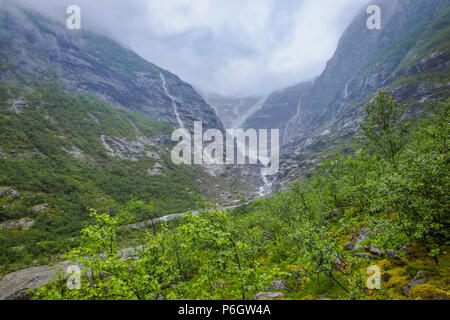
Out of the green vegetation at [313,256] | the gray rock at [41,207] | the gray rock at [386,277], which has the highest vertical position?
the green vegetation at [313,256]

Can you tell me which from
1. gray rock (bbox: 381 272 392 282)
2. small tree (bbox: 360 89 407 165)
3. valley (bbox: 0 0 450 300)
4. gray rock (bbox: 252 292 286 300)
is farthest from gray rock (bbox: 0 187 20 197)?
small tree (bbox: 360 89 407 165)

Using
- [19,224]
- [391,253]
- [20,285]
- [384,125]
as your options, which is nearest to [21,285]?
[20,285]

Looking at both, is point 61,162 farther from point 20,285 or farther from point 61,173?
point 20,285

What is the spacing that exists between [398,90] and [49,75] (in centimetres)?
30401

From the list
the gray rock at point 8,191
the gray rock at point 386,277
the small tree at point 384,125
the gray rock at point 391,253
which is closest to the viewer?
the gray rock at point 386,277

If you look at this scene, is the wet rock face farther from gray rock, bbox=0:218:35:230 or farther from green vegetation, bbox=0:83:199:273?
gray rock, bbox=0:218:35:230

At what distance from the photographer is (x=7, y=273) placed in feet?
118

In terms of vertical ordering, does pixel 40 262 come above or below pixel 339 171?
below

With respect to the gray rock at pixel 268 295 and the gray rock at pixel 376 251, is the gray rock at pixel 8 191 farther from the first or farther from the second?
the gray rock at pixel 376 251

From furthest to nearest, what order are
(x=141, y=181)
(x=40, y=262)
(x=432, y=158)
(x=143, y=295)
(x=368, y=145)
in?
(x=141, y=181) < (x=40, y=262) < (x=368, y=145) < (x=432, y=158) < (x=143, y=295)

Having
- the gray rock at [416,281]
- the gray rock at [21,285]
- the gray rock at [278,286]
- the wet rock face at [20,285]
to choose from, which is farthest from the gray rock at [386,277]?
the wet rock face at [20,285]

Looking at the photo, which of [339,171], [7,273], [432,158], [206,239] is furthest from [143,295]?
[7,273]

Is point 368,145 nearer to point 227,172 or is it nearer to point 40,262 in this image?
point 40,262

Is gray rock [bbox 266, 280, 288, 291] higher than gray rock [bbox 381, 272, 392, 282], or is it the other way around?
gray rock [bbox 381, 272, 392, 282]
